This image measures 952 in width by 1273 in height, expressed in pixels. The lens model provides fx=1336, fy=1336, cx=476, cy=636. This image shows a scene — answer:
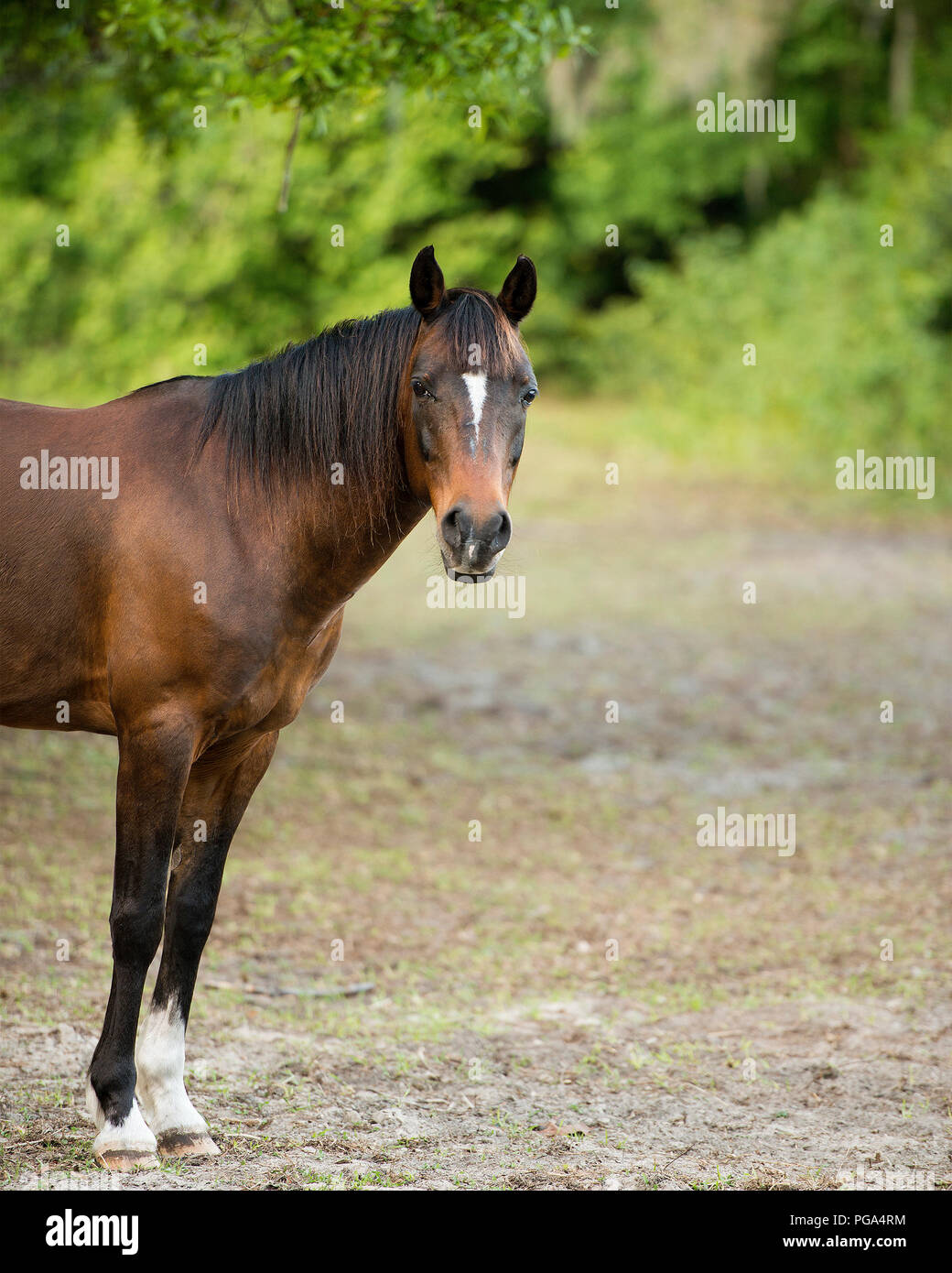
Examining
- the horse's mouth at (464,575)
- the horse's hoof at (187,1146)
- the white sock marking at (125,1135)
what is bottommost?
the horse's hoof at (187,1146)

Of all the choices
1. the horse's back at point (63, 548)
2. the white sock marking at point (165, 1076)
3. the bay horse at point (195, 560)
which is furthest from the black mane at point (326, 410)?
the white sock marking at point (165, 1076)

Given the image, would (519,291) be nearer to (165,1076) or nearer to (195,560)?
Answer: (195,560)

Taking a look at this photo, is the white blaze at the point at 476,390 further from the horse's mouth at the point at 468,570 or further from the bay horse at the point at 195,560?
the horse's mouth at the point at 468,570

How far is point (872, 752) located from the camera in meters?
7.73

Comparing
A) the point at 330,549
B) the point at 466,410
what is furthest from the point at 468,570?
the point at 330,549

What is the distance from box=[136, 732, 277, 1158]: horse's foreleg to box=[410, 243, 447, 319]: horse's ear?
1.23m

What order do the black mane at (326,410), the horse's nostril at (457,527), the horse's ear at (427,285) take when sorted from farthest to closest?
the black mane at (326,410) < the horse's ear at (427,285) < the horse's nostril at (457,527)

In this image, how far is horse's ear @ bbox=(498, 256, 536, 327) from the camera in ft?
10.9

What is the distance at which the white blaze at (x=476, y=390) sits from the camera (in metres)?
3.11

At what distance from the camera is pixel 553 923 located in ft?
18.2

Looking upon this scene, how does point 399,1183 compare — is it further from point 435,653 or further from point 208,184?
point 208,184

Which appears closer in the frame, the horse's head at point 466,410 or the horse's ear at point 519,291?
the horse's head at point 466,410

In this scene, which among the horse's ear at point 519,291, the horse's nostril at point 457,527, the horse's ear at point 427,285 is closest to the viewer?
the horse's nostril at point 457,527

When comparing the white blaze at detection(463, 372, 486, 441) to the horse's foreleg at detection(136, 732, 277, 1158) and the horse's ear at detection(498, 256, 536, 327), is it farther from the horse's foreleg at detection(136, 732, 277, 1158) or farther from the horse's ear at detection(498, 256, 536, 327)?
the horse's foreleg at detection(136, 732, 277, 1158)
